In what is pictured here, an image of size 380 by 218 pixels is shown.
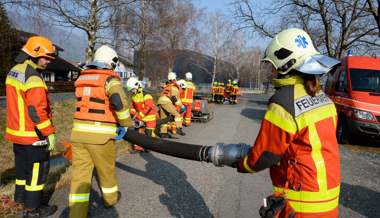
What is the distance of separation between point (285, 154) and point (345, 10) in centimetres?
2174

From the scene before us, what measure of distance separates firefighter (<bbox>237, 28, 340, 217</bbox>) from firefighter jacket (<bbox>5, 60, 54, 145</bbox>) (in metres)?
2.81

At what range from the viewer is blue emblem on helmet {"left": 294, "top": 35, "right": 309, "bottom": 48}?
7.88 ft

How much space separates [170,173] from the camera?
6.31m

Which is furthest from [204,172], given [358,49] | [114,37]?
[358,49]

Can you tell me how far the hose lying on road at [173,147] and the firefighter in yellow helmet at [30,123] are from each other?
1.06m

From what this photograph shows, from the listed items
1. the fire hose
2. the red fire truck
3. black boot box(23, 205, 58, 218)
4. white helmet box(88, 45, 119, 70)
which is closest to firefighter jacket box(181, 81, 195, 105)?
the red fire truck

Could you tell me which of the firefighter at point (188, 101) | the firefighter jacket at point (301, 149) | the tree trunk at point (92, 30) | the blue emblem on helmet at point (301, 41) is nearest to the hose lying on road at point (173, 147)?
the firefighter jacket at point (301, 149)

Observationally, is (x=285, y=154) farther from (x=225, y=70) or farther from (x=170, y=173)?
(x=225, y=70)

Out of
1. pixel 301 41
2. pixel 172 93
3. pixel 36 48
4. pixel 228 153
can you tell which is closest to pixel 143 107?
pixel 172 93

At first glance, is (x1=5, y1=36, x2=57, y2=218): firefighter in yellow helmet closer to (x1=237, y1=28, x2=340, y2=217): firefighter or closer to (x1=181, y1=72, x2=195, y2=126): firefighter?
(x1=237, y1=28, x2=340, y2=217): firefighter

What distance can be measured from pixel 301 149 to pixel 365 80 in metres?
9.20

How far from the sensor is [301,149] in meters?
2.25

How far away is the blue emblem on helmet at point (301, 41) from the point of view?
2402mm

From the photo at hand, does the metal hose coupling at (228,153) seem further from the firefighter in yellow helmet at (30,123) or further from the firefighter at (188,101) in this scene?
the firefighter at (188,101)
